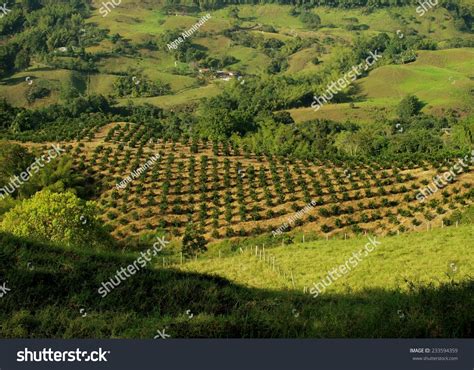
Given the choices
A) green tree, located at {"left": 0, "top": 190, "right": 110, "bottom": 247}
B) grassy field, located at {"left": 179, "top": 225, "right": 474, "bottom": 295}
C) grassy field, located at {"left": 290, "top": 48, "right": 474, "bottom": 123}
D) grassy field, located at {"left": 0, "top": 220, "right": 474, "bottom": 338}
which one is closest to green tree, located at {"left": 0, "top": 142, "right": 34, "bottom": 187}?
green tree, located at {"left": 0, "top": 190, "right": 110, "bottom": 247}

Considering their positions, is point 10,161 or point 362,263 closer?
point 362,263

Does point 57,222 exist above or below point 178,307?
below

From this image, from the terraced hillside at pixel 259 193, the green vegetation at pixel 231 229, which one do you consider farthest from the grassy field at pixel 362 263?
the terraced hillside at pixel 259 193

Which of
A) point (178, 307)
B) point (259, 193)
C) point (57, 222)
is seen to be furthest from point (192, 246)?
point (178, 307)

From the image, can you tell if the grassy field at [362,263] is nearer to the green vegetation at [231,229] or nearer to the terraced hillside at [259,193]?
the green vegetation at [231,229]

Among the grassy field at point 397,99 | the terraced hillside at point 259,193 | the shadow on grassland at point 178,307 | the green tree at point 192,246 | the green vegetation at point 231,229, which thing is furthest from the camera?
the grassy field at point 397,99

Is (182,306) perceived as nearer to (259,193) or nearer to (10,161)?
(259,193)
